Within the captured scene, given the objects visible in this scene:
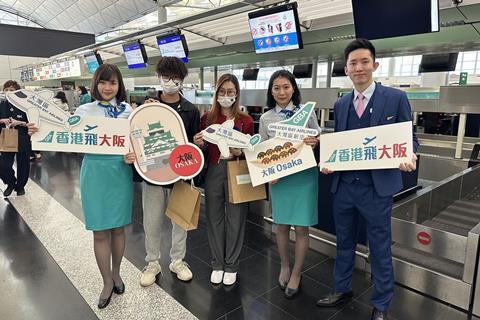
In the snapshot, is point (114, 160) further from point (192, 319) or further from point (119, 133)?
point (192, 319)

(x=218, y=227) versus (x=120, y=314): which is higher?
(x=218, y=227)

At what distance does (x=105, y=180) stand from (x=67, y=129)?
386mm

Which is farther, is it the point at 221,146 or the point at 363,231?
the point at 363,231

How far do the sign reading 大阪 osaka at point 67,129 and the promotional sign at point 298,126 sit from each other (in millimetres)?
1015

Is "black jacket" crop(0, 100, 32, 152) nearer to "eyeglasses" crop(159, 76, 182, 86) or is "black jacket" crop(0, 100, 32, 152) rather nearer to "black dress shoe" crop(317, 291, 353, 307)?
"eyeglasses" crop(159, 76, 182, 86)

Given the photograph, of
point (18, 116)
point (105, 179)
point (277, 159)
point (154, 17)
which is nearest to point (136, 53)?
point (18, 116)

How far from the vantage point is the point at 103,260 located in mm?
2207

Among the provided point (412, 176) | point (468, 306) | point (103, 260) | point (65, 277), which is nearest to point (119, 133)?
point (103, 260)

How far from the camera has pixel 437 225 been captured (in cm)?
303

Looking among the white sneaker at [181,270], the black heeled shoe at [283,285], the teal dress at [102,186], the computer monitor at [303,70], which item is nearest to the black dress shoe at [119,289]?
the white sneaker at [181,270]

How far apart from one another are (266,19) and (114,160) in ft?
10.8

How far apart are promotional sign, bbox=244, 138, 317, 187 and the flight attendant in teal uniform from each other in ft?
2.64

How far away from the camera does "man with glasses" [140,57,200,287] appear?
222cm

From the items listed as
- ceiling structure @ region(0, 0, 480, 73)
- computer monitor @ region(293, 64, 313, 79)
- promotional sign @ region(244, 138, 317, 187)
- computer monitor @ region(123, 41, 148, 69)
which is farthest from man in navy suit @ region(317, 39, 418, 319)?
computer monitor @ region(293, 64, 313, 79)
